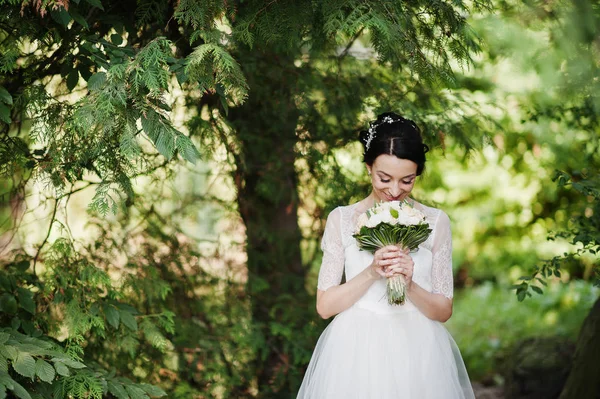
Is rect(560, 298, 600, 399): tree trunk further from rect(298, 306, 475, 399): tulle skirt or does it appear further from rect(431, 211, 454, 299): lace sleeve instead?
rect(431, 211, 454, 299): lace sleeve

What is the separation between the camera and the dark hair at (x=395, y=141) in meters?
2.91

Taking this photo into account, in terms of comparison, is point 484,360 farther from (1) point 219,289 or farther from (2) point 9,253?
(2) point 9,253

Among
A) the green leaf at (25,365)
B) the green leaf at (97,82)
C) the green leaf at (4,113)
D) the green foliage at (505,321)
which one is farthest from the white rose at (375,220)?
the green foliage at (505,321)

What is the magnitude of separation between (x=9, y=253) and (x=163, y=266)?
1.00 metres

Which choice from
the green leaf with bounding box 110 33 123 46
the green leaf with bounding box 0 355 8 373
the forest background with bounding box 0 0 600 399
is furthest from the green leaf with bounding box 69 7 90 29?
the green leaf with bounding box 0 355 8 373

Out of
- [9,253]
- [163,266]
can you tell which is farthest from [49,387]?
[163,266]

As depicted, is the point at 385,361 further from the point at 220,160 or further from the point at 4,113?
the point at 4,113

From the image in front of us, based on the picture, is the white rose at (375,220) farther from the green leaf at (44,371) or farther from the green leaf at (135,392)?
the green leaf at (44,371)

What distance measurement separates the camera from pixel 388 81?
4.29 m

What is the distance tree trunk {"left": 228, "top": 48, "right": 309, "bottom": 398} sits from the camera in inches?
164

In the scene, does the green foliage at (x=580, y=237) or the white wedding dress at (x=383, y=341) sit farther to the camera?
the green foliage at (x=580, y=237)

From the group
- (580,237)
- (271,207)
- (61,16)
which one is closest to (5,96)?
(61,16)

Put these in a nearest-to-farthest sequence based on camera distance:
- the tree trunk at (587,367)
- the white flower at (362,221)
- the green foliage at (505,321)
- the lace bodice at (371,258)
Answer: the white flower at (362,221)
the lace bodice at (371,258)
the tree trunk at (587,367)
the green foliage at (505,321)

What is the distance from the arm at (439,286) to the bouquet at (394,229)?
0.10 meters
